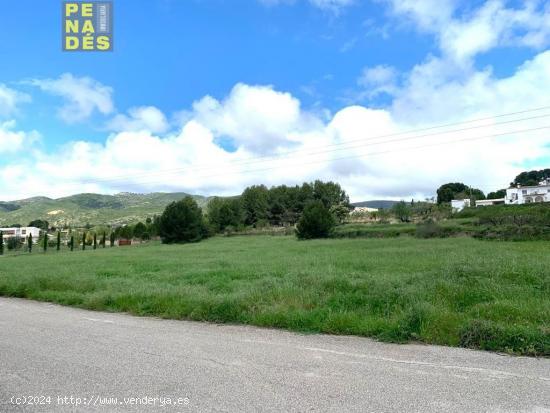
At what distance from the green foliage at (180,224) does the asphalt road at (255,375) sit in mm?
75485

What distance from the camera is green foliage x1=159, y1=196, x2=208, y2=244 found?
82.5 metres

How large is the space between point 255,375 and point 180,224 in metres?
79.5

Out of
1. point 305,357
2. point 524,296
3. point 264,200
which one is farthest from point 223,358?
point 264,200

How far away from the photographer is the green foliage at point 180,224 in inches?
3248

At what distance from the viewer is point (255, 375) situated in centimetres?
551

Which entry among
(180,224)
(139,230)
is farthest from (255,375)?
(139,230)

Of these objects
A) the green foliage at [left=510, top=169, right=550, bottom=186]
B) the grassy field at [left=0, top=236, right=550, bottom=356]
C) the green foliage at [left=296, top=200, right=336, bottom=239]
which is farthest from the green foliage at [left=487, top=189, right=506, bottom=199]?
the grassy field at [left=0, top=236, right=550, bottom=356]

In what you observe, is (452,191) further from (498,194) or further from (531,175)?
(531,175)

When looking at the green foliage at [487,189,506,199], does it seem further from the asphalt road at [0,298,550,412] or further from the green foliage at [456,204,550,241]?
the asphalt road at [0,298,550,412]

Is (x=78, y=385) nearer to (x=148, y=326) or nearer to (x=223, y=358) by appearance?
(x=223, y=358)

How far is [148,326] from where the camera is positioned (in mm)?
9219

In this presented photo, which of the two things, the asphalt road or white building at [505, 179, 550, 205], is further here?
white building at [505, 179, 550, 205]

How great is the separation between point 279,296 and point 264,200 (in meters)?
101

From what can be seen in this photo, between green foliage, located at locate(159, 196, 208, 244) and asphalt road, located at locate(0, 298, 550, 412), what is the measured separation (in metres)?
75.5
